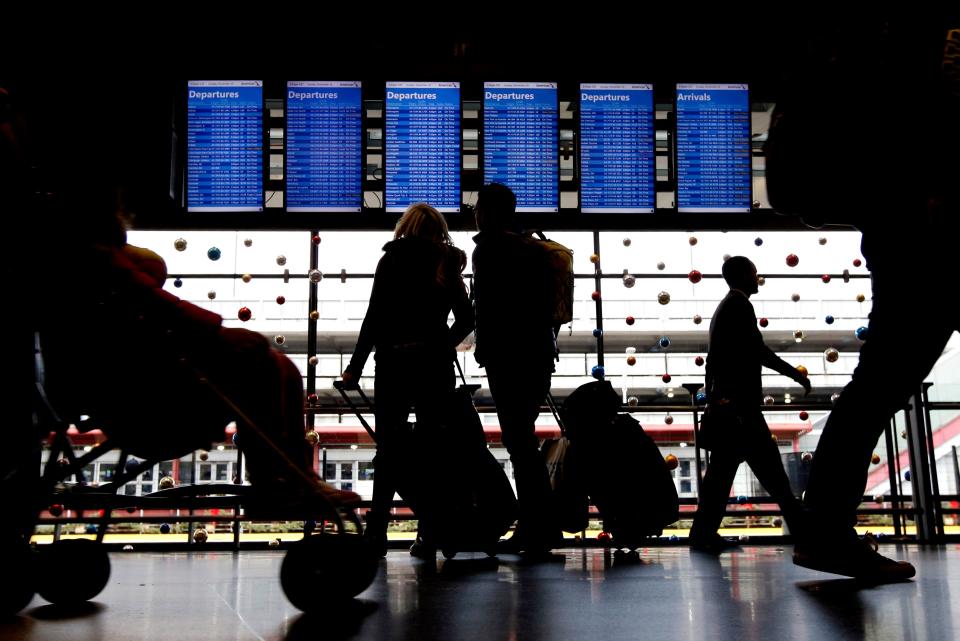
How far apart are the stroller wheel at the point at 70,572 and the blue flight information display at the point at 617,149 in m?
3.86

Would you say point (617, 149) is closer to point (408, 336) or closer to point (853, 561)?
point (408, 336)

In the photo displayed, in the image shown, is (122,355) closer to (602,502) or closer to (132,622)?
(132,622)

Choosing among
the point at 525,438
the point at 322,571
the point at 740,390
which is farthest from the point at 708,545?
the point at 322,571

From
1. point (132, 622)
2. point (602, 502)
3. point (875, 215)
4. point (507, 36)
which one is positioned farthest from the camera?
point (507, 36)

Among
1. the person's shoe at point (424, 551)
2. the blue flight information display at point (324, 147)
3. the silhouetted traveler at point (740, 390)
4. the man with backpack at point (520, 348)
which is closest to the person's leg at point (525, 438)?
the man with backpack at point (520, 348)

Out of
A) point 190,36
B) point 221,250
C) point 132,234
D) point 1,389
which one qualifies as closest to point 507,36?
point 190,36

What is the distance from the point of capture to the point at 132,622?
A: 1821mm

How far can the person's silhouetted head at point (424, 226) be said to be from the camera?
3.65 m

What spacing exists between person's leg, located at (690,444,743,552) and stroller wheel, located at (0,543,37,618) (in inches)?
124

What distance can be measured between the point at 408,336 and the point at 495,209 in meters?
0.67

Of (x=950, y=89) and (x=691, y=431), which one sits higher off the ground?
(x=950, y=89)

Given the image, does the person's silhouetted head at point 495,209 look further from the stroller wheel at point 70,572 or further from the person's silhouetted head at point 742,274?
the stroller wheel at point 70,572

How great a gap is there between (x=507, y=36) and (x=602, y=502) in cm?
327

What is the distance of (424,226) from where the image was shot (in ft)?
12.0
